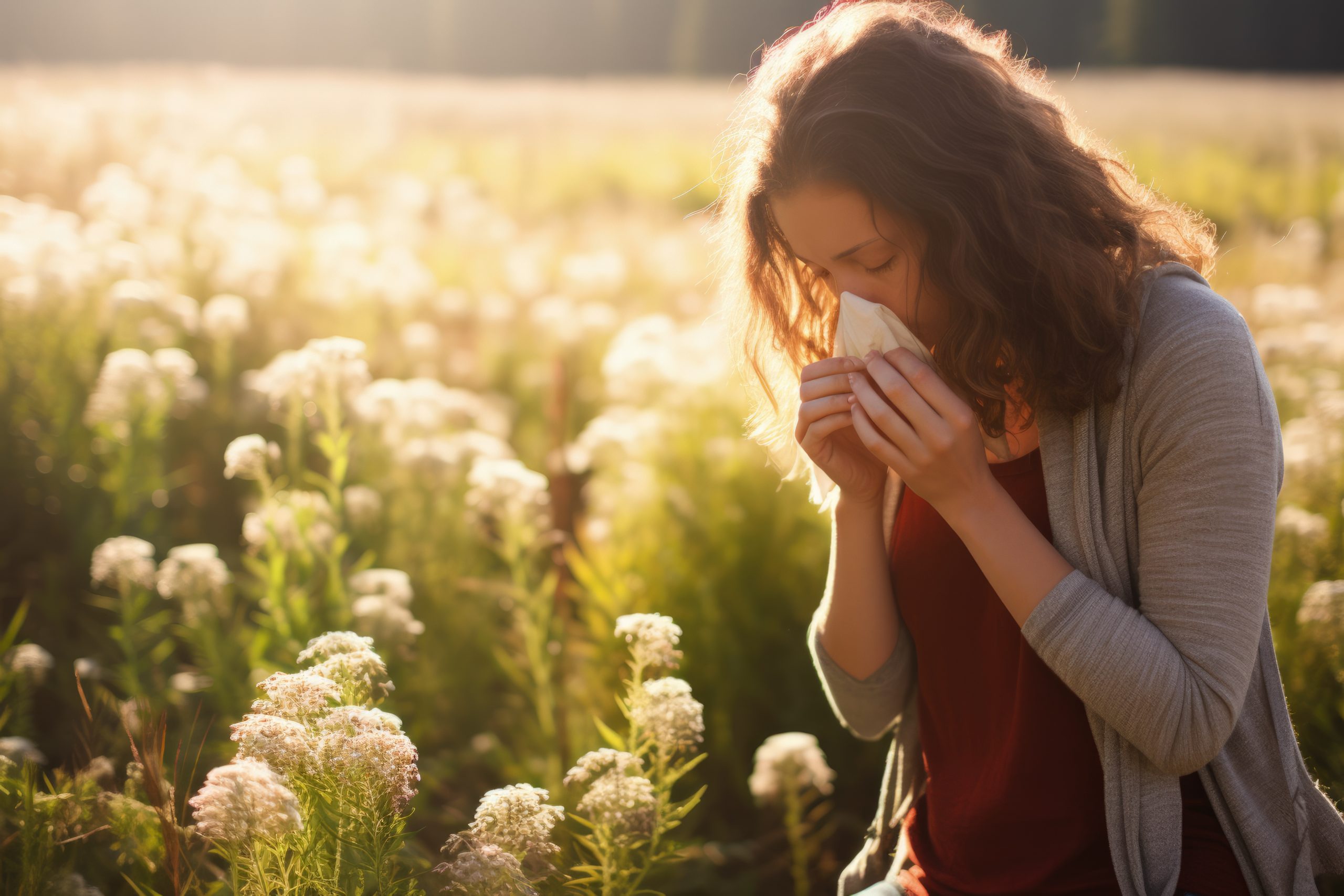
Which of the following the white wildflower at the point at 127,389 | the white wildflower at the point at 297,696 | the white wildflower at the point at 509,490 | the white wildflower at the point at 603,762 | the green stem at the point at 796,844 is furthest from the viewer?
the white wildflower at the point at 127,389

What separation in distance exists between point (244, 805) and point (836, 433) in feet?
3.88

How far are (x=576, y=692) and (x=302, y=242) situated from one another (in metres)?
4.24

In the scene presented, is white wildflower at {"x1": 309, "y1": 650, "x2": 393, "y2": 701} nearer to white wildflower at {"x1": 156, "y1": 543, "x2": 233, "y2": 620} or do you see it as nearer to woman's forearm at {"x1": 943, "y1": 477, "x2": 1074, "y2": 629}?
woman's forearm at {"x1": 943, "y1": 477, "x2": 1074, "y2": 629}

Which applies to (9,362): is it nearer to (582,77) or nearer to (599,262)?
(599,262)

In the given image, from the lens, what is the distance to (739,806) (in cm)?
309

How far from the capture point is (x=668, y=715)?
5.19 feet

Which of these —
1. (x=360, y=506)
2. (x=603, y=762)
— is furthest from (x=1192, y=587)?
(x=360, y=506)

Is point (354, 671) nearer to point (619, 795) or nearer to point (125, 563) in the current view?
point (619, 795)

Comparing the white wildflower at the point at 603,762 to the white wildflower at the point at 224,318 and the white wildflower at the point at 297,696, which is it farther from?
the white wildflower at the point at 224,318

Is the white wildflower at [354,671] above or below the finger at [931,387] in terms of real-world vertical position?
below

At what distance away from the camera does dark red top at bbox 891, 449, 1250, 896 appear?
154 cm

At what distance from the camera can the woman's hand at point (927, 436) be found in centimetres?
147

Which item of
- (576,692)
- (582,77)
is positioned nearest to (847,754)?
(576,692)

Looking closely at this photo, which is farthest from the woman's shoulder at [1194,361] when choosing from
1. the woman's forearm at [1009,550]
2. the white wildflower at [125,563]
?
the white wildflower at [125,563]
